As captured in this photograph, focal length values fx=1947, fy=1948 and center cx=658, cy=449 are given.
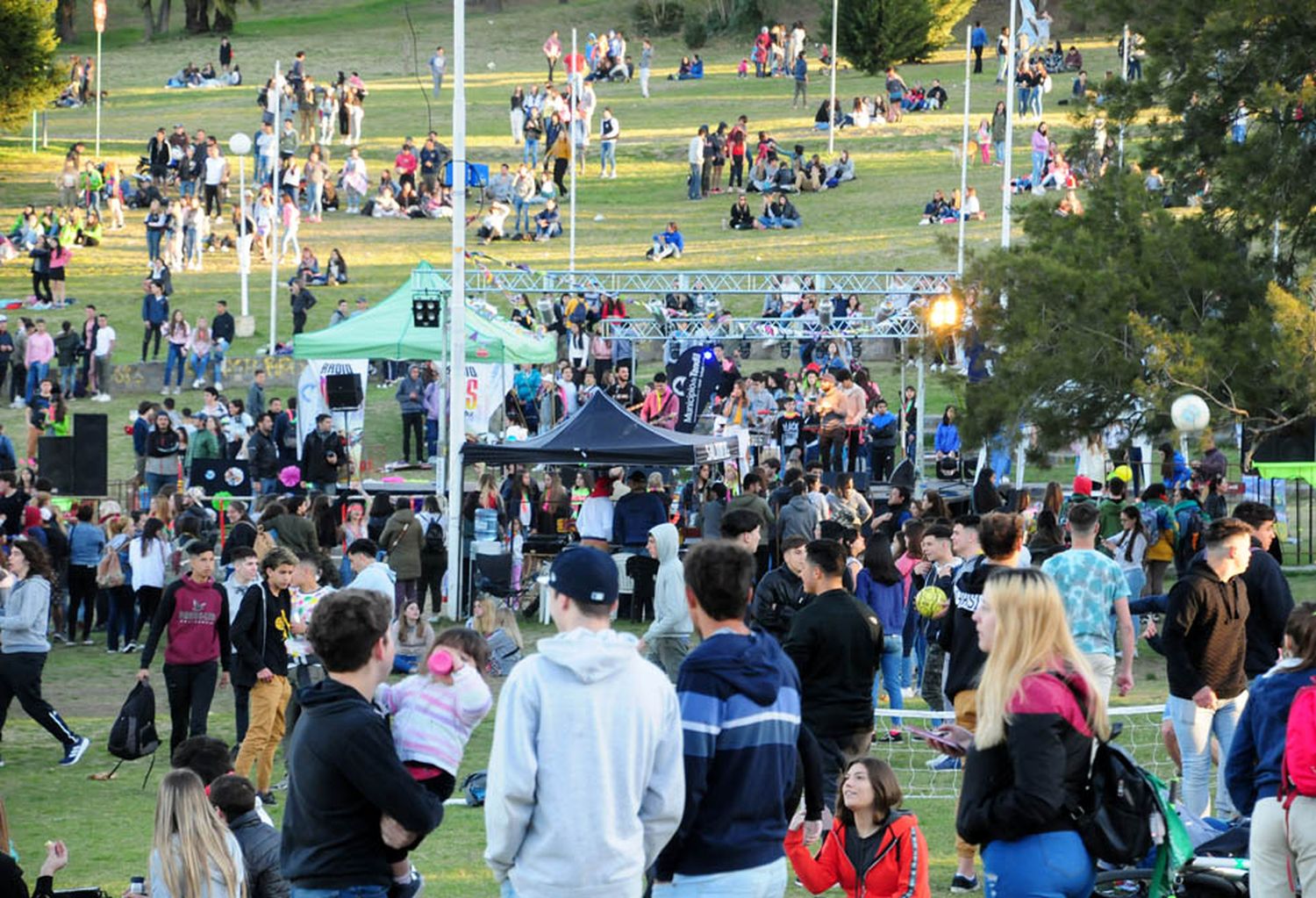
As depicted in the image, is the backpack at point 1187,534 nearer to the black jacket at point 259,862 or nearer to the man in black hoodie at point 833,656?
the man in black hoodie at point 833,656

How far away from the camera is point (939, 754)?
1173 centimetres

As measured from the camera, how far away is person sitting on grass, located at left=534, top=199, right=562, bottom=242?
4638 cm

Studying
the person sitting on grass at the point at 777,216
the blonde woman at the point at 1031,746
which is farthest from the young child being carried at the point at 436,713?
the person sitting on grass at the point at 777,216

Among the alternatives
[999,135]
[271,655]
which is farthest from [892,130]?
[271,655]

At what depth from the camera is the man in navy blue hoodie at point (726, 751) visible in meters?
5.38

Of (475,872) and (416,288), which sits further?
(416,288)

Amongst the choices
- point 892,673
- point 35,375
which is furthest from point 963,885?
point 35,375

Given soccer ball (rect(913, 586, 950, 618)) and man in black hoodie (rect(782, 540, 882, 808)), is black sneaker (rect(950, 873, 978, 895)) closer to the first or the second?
man in black hoodie (rect(782, 540, 882, 808))

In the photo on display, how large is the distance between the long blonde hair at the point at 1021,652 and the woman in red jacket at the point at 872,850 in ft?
5.76

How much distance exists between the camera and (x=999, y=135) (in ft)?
171

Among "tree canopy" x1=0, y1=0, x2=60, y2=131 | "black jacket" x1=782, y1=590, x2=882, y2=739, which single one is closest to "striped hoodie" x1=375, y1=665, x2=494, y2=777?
"black jacket" x1=782, y1=590, x2=882, y2=739

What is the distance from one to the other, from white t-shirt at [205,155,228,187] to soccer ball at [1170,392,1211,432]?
31141 mm

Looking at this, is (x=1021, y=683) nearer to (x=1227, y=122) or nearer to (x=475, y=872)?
(x=475, y=872)

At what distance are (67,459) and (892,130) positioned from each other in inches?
1489
